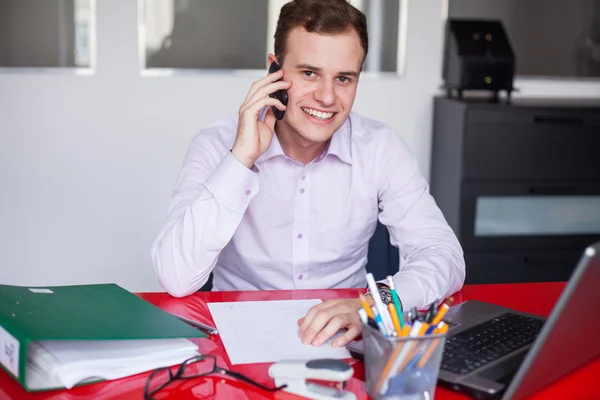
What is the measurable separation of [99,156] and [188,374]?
7.86 ft

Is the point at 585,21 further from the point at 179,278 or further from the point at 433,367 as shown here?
the point at 433,367

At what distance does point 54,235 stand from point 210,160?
5.62 feet

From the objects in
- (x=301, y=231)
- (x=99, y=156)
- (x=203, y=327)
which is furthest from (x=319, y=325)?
(x=99, y=156)

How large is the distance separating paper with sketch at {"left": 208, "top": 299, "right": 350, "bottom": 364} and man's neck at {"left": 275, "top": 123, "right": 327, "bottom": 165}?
60 centimetres

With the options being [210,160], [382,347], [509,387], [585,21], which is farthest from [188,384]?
[585,21]

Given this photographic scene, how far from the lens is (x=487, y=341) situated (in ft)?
4.42

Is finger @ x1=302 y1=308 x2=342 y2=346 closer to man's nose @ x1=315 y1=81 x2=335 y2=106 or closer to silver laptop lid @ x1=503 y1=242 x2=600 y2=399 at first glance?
silver laptop lid @ x1=503 y1=242 x2=600 y2=399

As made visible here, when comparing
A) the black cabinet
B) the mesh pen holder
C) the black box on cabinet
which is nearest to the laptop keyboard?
the mesh pen holder

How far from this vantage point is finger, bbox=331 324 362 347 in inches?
53.7

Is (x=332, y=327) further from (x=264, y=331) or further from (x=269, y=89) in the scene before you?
(x=269, y=89)

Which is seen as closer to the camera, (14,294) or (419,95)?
(14,294)

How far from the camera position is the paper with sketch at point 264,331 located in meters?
1.32

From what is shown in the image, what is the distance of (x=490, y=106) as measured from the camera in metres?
3.44

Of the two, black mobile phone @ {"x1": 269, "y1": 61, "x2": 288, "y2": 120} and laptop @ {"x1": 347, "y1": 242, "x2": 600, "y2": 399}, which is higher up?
black mobile phone @ {"x1": 269, "y1": 61, "x2": 288, "y2": 120}
